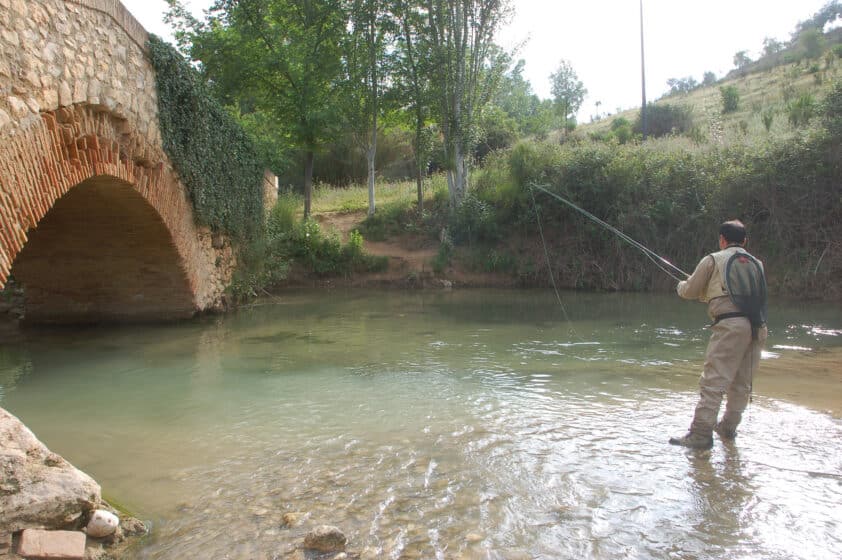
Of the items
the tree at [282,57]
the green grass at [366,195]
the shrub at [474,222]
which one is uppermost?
the tree at [282,57]

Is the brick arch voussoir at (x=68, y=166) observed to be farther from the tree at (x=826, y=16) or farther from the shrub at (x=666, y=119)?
the tree at (x=826, y=16)

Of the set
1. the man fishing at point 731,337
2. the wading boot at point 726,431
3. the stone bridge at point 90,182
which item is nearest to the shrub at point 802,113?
the man fishing at point 731,337

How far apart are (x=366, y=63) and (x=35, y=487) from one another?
19043 mm

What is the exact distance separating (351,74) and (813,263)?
14.3m

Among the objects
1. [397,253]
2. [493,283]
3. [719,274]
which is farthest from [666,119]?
[719,274]

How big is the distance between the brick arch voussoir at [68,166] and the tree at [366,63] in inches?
444

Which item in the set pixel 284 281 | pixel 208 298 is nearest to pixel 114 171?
pixel 208 298

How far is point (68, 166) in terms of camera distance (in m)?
6.52

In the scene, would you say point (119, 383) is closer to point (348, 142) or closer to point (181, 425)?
point (181, 425)

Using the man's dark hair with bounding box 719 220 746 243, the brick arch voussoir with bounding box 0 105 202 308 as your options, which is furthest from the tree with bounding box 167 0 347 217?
the man's dark hair with bounding box 719 220 746 243

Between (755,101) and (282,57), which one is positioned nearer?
(282,57)

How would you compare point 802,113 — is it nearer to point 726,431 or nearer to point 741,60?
point 726,431

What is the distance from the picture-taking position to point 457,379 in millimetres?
7336

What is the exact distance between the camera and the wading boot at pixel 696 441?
194 inches
